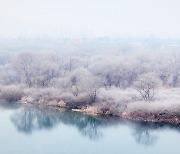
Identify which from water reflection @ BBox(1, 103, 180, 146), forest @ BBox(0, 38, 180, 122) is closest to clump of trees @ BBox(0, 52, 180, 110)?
forest @ BBox(0, 38, 180, 122)

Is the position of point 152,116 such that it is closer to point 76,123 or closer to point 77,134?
point 76,123

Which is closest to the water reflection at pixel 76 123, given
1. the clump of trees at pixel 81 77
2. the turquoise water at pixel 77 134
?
the turquoise water at pixel 77 134

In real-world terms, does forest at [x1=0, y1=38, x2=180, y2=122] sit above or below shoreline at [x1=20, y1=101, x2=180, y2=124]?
above

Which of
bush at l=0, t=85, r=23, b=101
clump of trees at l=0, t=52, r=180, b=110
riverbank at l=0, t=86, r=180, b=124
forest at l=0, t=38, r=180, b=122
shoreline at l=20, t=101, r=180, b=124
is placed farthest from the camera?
bush at l=0, t=85, r=23, b=101

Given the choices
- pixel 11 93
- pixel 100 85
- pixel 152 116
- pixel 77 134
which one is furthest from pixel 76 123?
pixel 11 93

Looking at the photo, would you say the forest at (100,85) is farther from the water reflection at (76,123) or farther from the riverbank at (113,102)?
the water reflection at (76,123)

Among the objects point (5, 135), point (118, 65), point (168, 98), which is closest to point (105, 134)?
Answer: point (5, 135)

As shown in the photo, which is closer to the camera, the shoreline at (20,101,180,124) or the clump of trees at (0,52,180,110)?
the shoreline at (20,101,180,124)

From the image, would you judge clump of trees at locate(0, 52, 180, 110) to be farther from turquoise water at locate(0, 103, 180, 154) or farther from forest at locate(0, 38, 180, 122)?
turquoise water at locate(0, 103, 180, 154)
